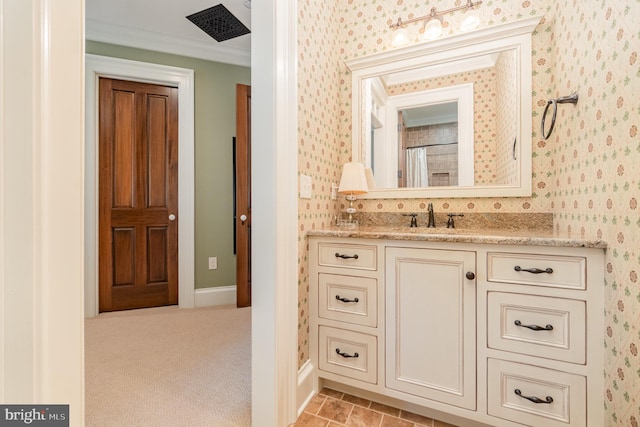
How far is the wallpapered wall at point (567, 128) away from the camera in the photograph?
3.06ft

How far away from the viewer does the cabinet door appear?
1258 mm

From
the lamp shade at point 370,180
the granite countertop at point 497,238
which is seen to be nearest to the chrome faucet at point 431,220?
the lamp shade at point 370,180

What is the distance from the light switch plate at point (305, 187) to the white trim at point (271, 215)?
15cm

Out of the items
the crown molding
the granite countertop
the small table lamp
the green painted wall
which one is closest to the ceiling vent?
the crown molding

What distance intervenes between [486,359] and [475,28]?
1.87 meters

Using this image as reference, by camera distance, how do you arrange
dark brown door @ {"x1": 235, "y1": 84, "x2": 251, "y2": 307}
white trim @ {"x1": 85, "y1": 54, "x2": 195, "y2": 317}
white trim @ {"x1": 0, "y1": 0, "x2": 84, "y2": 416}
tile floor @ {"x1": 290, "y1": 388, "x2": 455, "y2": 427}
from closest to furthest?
white trim @ {"x1": 0, "y1": 0, "x2": 84, "y2": 416}, tile floor @ {"x1": 290, "y1": 388, "x2": 455, "y2": 427}, white trim @ {"x1": 85, "y1": 54, "x2": 195, "y2": 317}, dark brown door @ {"x1": 235, "y1": 84, "x2": 251, "y2": 307}

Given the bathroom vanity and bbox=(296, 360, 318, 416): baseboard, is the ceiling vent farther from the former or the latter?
bbox=(296, 360, 318, 416): baseboard

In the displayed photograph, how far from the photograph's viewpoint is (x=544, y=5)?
5.41 feet

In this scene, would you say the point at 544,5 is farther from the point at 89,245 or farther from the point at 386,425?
the point at 89,245

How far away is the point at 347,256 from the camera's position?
1.50 metres

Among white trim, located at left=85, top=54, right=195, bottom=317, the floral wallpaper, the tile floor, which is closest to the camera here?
the floral wallpaper

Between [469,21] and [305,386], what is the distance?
2.33 metres

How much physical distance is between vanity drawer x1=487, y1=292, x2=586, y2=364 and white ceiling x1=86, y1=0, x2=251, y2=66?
2816mm

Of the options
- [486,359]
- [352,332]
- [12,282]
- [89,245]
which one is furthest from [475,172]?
[89,245]
